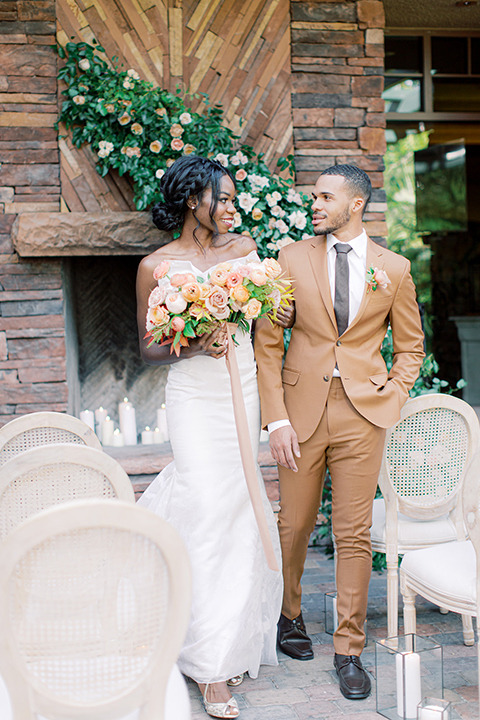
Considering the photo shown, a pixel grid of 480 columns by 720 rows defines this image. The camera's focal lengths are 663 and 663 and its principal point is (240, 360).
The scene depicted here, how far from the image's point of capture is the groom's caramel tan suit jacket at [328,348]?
8.80 ft

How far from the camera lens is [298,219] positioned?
4.01m

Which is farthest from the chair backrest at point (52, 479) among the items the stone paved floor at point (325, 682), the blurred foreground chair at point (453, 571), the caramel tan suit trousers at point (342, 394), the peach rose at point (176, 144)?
the peach rose at point (176, 144)

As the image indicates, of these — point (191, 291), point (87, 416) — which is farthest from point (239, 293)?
point (87, 416)

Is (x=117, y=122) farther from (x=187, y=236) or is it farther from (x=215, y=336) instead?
(x=215, y=336)

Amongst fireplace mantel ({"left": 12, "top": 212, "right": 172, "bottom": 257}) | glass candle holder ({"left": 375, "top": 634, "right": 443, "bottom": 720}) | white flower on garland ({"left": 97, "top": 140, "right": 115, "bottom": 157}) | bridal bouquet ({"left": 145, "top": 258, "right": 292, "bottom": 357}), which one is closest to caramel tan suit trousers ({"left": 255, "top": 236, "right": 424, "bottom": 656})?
glass candle holder ({"left": 375, "top": 634, "right": 443, "bottom": 720})

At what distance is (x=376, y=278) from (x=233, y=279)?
675 mm

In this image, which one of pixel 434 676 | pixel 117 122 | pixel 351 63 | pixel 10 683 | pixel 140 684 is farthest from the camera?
pixel 351 63

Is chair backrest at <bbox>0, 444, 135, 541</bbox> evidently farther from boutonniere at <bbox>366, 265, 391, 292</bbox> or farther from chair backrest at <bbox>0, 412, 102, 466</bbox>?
boutonniere at <bbox>366, 265, 391, 292</bbox>

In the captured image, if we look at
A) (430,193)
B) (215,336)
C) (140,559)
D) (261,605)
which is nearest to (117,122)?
(215,336)

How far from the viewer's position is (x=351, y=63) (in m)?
Answer: 4.37

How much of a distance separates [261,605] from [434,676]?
0.72 metres

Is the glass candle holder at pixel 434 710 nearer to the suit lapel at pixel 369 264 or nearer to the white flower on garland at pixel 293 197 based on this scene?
the suit lapel at pixel 369 264

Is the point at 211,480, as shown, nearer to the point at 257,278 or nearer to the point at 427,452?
the point at 257,278

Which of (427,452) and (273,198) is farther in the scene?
(273,198)
